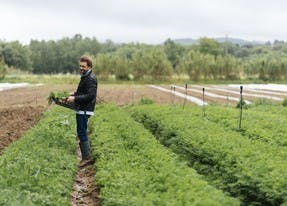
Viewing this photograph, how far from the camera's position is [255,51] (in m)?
182

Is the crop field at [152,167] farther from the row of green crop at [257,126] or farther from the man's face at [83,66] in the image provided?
the man's face at [83,66]

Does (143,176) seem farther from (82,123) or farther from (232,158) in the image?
(82,123)

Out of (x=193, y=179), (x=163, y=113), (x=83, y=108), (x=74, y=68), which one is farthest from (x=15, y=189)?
(x=74, y=68)

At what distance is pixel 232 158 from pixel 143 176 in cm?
218

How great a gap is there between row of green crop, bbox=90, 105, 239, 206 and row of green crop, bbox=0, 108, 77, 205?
0.73 m

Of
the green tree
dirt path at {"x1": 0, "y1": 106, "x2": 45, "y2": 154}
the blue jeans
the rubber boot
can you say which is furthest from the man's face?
the green tree

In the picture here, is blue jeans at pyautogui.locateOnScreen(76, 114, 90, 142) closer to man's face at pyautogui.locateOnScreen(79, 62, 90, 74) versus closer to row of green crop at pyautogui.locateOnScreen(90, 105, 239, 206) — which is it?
row of green crop at pyautogui.locateOnScreen(90, 105, 239, 206)

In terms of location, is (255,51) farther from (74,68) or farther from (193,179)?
(193,179)

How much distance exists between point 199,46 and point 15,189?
12125 centimetres

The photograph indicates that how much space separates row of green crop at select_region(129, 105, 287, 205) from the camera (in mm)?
8547

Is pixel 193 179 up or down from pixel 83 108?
down

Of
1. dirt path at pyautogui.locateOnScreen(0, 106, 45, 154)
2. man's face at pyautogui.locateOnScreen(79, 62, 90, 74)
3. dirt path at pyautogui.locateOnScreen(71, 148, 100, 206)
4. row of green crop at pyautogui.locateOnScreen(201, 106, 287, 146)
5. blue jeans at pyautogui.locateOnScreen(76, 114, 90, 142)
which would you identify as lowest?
dirt path at pyautogui.locateOnScreen(0, 106, 45, 154)

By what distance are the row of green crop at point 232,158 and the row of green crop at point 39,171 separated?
10.0 ft

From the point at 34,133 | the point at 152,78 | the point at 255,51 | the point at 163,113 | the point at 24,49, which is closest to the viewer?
the point at 34,133
